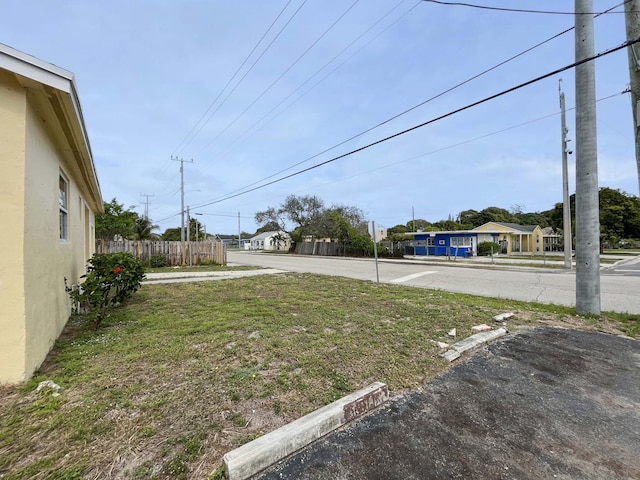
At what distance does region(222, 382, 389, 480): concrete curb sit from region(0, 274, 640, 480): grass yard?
14 centimetres

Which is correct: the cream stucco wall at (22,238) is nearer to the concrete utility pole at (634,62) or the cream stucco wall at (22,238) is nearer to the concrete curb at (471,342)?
the concrete curb at (471,342)

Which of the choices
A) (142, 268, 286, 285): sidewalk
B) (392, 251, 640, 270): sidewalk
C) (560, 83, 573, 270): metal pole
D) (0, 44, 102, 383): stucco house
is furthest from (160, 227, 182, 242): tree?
(0, 44, 102, 383): stucco house

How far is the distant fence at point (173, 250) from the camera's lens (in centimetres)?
1701

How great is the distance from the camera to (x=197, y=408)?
8.56ft

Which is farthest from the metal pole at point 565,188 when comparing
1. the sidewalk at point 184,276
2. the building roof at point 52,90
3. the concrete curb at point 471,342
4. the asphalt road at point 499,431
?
the building roof at point 52,90

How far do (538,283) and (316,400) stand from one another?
37.5 feet

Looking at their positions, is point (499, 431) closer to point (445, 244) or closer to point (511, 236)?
point (445, 244)

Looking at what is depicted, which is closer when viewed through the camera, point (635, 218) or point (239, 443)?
point (239, 443)

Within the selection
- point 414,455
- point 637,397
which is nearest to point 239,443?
point 414,455

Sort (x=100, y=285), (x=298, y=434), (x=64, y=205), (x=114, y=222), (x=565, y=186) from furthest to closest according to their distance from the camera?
(x=114, y=222) < (x=565, y=186) < (x=64, y=205) < (x=100, y=285) < (x=298, y=434)

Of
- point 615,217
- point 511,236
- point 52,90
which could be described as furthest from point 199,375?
point 615,217

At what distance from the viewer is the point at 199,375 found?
127 inches

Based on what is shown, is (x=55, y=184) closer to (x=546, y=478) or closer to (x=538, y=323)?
(x=546, y=478)

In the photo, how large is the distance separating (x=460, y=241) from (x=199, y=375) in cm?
2892
